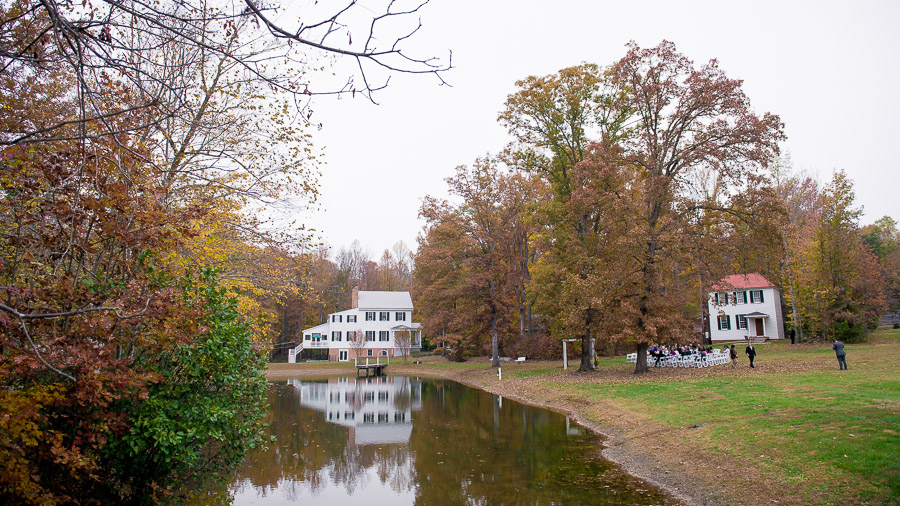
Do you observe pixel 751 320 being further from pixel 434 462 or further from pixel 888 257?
pixel 434 462

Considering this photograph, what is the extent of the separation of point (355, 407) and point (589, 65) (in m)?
21.8

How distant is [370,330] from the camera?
6178 cm

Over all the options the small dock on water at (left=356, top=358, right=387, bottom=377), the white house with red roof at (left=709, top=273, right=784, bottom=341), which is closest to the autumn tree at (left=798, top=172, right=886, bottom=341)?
the white house with red roof at (left=709, top=273, right=784, bottom=341)

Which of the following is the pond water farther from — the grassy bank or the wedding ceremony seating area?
the wedding ceremony seating area

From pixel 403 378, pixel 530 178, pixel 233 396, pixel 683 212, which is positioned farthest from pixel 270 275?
pixel 530 178

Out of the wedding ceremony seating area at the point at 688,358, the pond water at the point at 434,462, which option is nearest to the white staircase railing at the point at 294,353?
the pond water at the point at 434,462

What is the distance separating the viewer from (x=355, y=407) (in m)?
24.9

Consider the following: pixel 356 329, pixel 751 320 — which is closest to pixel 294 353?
pixel 356 329

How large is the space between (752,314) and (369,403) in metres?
34.3

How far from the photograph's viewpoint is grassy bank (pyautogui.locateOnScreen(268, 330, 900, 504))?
26.8 feet

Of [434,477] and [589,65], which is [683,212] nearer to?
[589,65]

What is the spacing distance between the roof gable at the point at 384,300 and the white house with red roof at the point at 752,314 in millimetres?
33434

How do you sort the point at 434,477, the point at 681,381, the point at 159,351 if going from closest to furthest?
the point at 159,351, the point at 434,477, the point at 681,381

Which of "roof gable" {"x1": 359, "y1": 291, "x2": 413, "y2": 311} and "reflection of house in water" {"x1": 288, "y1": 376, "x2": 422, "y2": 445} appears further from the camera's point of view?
"roof gable" {"x1": 359, "y1": 291, "x2": 413, "y2": 311}
